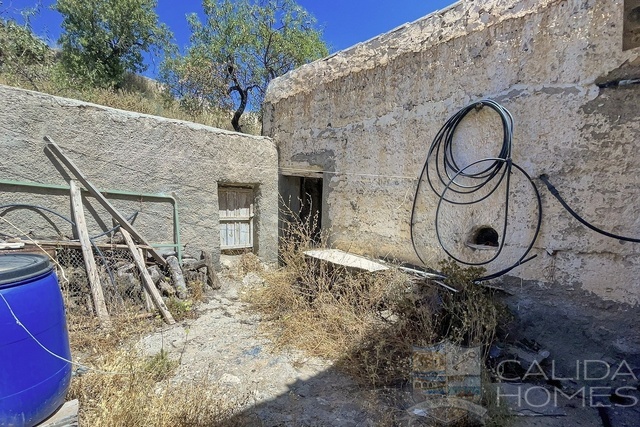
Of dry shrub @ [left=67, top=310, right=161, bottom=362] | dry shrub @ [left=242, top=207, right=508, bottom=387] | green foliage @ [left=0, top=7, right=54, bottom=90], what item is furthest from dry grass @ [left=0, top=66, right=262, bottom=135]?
dry shrub @ [left=242, top=207, right=508, bottom=387]

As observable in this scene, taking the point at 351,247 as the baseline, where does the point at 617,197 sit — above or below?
above

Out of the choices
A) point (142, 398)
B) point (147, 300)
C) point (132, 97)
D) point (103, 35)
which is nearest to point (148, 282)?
point (147, 300)

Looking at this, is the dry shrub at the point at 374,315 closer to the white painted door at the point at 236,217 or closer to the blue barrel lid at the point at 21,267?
the white painted door at the point at 236,217

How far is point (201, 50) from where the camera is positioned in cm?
1025

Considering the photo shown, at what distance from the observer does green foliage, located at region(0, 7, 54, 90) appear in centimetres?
706

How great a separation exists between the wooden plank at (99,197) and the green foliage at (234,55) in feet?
21.8

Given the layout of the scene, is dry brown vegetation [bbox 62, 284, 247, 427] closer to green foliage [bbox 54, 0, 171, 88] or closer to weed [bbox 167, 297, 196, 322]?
weed [bbox 167, 297, 196, 322]

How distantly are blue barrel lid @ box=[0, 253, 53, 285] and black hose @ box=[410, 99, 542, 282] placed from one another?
356 centimetres

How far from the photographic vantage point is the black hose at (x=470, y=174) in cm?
324

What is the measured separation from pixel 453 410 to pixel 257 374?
63.2 inches

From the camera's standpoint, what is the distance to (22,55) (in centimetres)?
741

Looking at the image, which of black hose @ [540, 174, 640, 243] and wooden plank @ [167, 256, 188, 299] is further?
wooden plank @ [167, 256, 188, 299]

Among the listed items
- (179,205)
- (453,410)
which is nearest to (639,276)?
(453,410)

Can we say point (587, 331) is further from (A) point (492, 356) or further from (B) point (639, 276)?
(A) point (492, 356)
